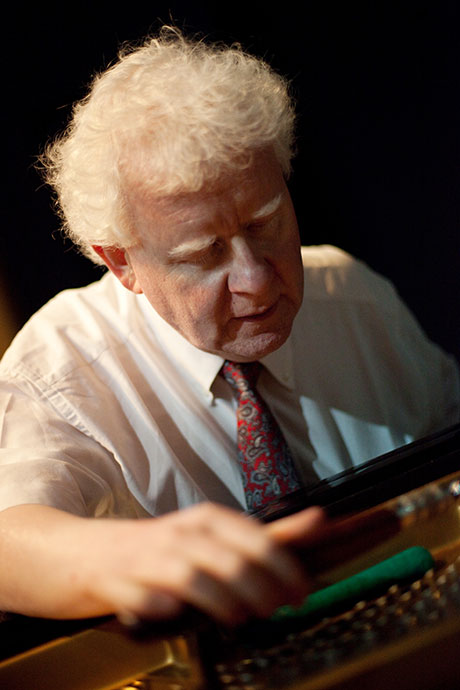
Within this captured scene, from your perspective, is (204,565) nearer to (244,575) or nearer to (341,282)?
(244,575)

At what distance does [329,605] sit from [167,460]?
2.19ft

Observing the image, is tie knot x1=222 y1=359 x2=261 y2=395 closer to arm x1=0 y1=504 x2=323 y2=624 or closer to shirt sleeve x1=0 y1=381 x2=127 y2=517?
shirt sleeve x1=0 y1=381 x2=127 y2=517

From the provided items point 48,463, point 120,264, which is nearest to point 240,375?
point 120,264

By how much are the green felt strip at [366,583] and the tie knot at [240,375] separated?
2.05ft

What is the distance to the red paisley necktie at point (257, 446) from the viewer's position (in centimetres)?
141

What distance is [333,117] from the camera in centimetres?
253

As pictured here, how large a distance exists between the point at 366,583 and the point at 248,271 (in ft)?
1.88

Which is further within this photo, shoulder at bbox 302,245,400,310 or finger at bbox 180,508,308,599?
shoulder at bbox 302,245,400,310

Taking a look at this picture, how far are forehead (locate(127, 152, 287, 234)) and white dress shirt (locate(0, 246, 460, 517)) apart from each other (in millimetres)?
374

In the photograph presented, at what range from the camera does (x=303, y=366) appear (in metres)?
1.65

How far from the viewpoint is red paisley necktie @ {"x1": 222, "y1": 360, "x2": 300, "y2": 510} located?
141cm

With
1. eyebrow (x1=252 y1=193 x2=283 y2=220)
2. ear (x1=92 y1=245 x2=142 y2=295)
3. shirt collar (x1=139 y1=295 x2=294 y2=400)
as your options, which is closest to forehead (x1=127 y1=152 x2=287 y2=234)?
eyebrow (x1=252 y1=193 x2=283 y2=220)

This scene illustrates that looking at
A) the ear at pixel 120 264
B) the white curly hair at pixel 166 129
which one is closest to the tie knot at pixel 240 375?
the ear at pixel 120 264

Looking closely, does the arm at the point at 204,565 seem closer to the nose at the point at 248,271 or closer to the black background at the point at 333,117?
the nose at the point at 248,271
